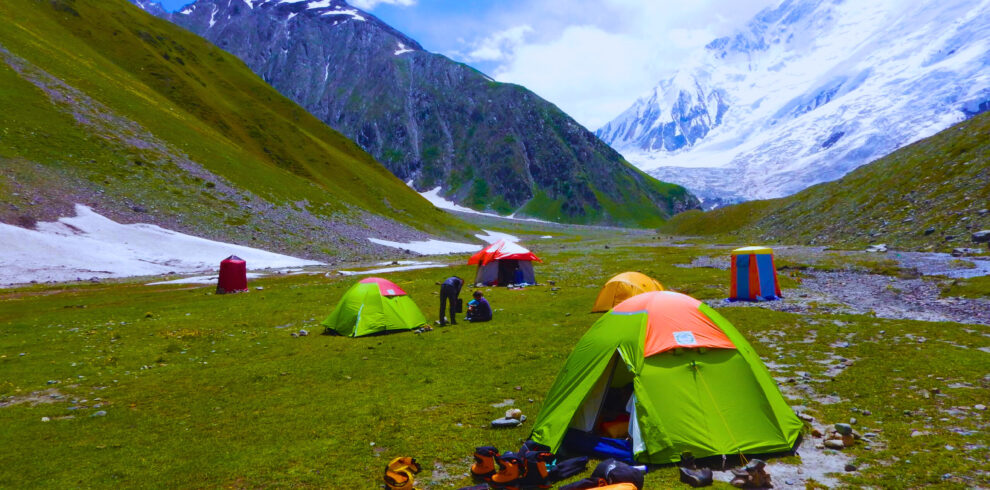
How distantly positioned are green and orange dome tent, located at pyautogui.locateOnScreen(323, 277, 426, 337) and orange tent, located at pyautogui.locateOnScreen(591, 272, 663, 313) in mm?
9970

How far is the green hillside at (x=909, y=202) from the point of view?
50.9 metres

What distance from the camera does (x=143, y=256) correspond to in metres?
59.1

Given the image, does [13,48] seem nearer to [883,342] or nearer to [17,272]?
[17,272]

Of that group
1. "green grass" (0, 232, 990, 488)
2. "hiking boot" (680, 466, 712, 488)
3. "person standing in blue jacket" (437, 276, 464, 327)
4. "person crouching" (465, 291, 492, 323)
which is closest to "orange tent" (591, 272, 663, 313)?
"green grass" (0, 232, 990, 488)

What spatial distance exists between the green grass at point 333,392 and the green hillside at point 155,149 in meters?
48.5

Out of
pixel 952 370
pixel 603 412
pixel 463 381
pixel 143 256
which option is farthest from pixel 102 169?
pixel 952 370

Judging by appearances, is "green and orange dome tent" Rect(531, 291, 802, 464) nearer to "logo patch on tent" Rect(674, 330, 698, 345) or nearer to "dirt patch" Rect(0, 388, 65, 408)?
"logo patch on tent" Rect(674, 330, 698, 345)

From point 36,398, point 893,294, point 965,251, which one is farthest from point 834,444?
point 965,251

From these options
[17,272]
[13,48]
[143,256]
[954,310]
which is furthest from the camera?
[13,48]

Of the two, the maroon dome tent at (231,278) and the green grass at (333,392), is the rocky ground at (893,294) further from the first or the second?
Result: the maroon dome tent at (231,278)

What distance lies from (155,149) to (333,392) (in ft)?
288

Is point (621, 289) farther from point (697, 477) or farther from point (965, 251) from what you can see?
point (965, 251)

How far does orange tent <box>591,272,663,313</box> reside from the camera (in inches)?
1064

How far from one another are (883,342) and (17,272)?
6514cm
